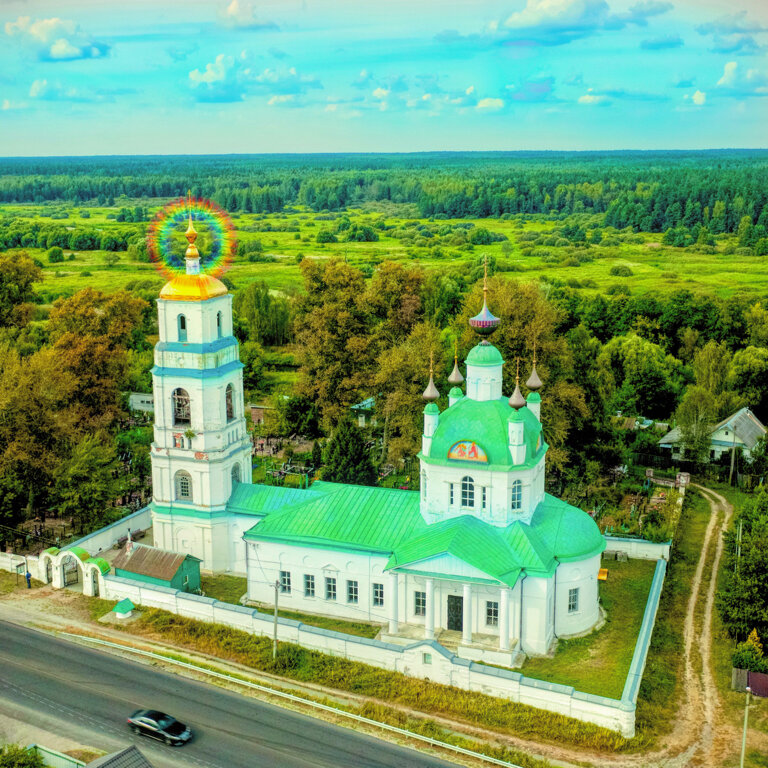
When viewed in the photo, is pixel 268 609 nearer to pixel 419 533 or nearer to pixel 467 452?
pixel 419 533

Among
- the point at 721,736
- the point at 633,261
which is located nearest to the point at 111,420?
the point at 721,736

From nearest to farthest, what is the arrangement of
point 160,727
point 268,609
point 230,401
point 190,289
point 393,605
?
1. point 160,727
2. point 393,605
3. point 268,609
4. point 190,289
5. point 230,401

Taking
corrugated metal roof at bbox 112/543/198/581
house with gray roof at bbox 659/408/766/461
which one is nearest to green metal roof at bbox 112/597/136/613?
corrugated metal roof at bbox 112/543/198/581

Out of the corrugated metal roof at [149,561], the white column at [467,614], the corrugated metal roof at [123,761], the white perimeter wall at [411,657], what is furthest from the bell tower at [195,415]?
the corrugated metal roof at [123,761]

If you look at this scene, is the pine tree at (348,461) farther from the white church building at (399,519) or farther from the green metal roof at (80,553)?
the green metal roof at (80,553)

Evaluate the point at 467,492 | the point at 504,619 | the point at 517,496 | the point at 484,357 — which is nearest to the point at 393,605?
the point at 504,619

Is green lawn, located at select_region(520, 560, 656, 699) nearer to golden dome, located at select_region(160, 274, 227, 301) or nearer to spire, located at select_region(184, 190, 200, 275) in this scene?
golden dome, located at select_region(160, 274, 227, 301)
